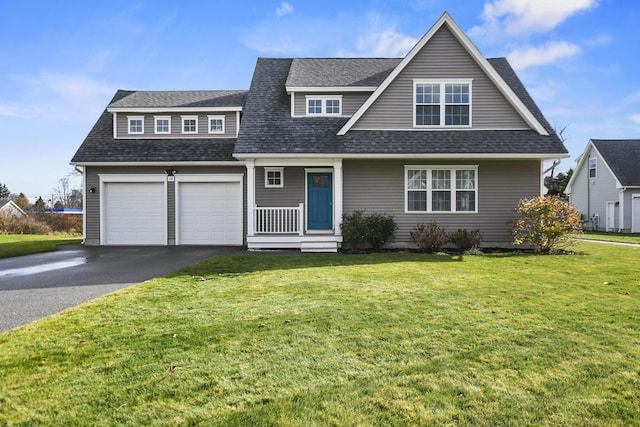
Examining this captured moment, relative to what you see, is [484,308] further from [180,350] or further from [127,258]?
→ [127,258]

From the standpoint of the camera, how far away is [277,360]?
3564mm

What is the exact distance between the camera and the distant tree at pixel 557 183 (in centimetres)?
3828

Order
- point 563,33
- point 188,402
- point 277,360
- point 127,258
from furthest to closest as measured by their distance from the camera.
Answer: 1. point 563,33
2. point 127,258
3. point 277,360
4. point 188,402

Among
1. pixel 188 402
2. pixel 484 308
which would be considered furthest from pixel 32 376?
pixel 484 308

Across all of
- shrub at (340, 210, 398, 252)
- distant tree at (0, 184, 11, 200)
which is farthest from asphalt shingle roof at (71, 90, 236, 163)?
distant tree at (0, 184, 11, 200)

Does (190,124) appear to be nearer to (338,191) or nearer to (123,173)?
(123,173)

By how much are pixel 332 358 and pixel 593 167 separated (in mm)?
32763

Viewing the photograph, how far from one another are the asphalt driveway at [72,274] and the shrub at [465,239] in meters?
8.01

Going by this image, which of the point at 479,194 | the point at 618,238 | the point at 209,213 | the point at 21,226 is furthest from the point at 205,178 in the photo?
the point at 618,238

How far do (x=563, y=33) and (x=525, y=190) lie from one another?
9.16 meters

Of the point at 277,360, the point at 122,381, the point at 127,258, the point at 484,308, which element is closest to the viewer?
the point at 122,381

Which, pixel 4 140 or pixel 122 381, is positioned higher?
pixel 4 140

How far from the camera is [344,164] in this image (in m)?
13.5

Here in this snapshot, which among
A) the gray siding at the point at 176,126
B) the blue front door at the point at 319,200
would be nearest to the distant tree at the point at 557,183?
the blue front door at the point at 319,200
